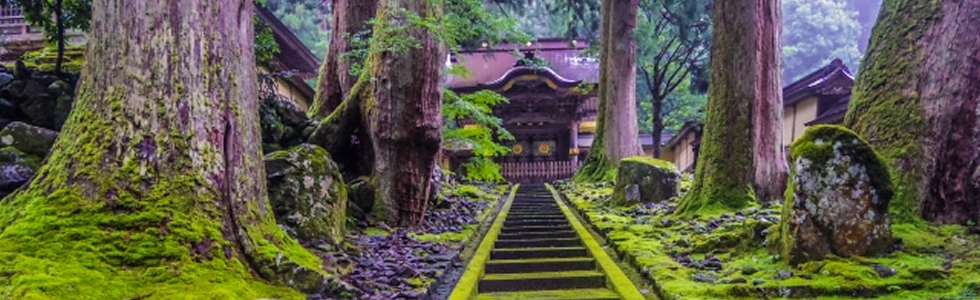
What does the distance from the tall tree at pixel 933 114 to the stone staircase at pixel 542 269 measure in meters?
2.45

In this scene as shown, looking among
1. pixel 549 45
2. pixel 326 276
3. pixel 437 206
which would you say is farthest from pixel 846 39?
pixel 326 276

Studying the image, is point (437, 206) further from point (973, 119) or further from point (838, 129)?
point (973, 119)

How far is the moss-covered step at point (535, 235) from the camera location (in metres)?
7.27

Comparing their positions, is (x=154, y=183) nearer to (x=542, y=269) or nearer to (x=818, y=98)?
(x=542, y=269)

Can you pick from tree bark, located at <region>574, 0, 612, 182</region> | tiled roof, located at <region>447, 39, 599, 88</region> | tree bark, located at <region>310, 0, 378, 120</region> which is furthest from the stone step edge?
tiled roof, located at <region>447, 39, 599, 88</region>

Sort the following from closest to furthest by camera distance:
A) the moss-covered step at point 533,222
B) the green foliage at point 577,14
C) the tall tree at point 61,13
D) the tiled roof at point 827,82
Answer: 1. the tall tree at point 61,13
2. the moss-covered step at point 533,222
3. the tiled roof at point 827,82
4. the green foliage at point 577,14

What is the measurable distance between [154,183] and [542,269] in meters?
3.45

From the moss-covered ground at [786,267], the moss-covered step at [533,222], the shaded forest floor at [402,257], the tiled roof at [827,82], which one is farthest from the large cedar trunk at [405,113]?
the tiled roof at [827,82]

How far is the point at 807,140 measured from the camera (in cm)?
412

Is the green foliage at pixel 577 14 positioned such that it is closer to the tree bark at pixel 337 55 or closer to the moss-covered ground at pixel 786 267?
the tree bark at pixel 337 55

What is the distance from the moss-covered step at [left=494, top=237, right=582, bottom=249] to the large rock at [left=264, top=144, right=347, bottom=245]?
A: 85.4 inches

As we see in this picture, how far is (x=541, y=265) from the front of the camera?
5520mm

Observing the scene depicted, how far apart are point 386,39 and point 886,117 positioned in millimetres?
4619

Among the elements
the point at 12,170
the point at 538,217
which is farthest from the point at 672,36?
the point at 12,170
